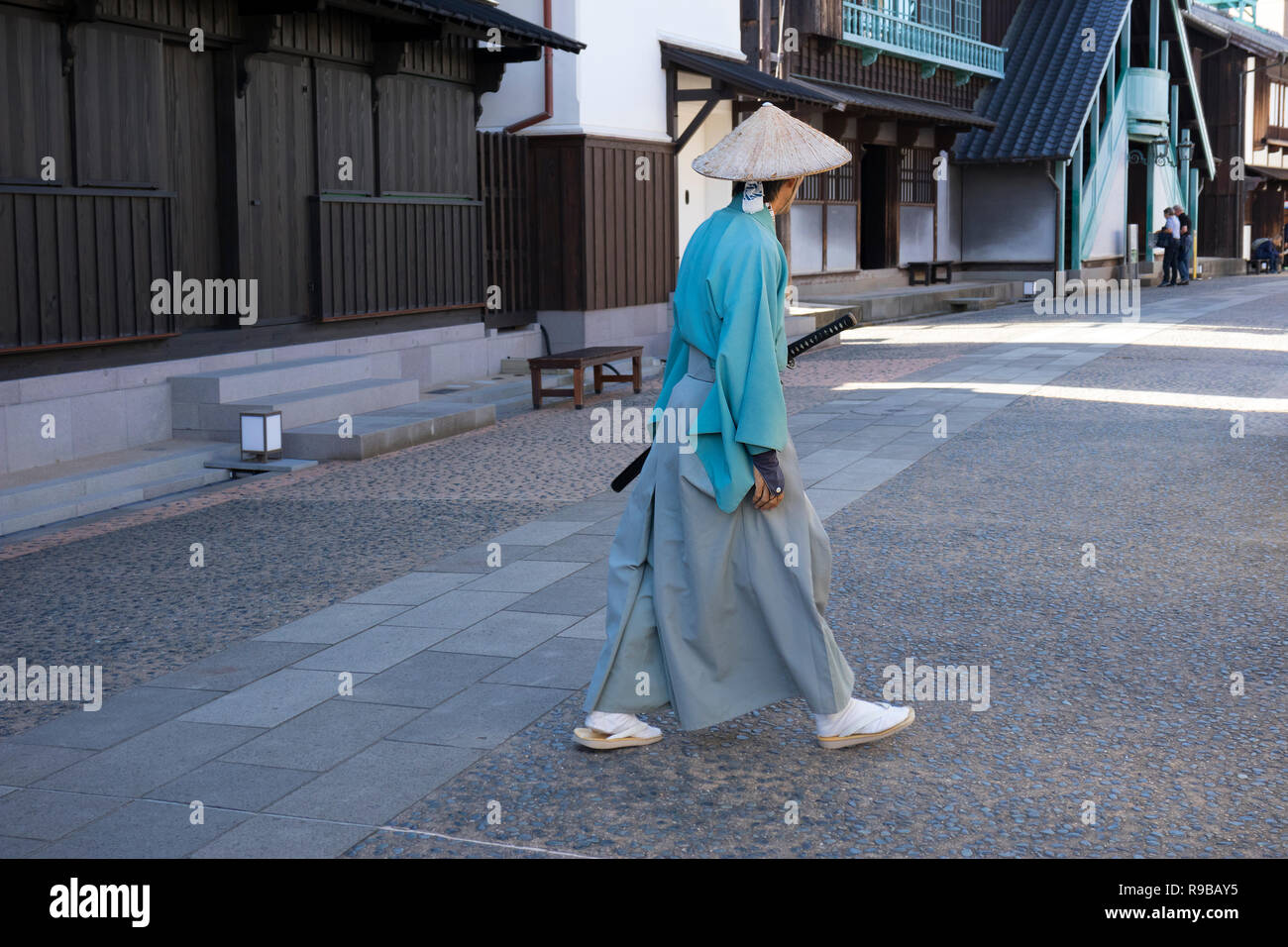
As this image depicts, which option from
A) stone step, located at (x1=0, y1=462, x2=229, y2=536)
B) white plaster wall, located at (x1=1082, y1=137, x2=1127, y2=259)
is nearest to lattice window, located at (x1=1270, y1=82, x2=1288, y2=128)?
white plaster wall, located at (x1=1082, y1=137, x2=1127, y2=259)

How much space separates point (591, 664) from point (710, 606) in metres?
1.22

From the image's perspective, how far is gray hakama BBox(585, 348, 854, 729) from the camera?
4.49m

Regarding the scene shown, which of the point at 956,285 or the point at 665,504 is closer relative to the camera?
the point at 665,504

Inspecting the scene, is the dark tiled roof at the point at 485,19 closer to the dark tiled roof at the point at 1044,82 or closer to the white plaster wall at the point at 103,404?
the white plaster wall at the point at 103,404

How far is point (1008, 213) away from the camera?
1216 inches

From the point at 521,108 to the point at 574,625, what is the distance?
1166 centimetres

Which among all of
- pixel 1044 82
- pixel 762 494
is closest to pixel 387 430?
pixel 762 494

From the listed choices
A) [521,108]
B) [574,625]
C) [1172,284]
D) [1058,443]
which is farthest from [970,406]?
[1172,284]

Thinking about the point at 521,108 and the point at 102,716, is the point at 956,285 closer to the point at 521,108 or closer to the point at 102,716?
the point at 521,108

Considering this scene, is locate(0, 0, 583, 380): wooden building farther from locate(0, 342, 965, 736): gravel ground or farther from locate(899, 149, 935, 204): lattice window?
locate(899, 149, 935, 204): lattice window

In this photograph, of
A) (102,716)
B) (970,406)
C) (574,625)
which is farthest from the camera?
(970,406)

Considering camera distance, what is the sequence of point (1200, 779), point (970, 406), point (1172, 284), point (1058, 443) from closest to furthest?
point (1200, 779) < point (1058, 443) < point (970, 406) < point (1172, 284)
